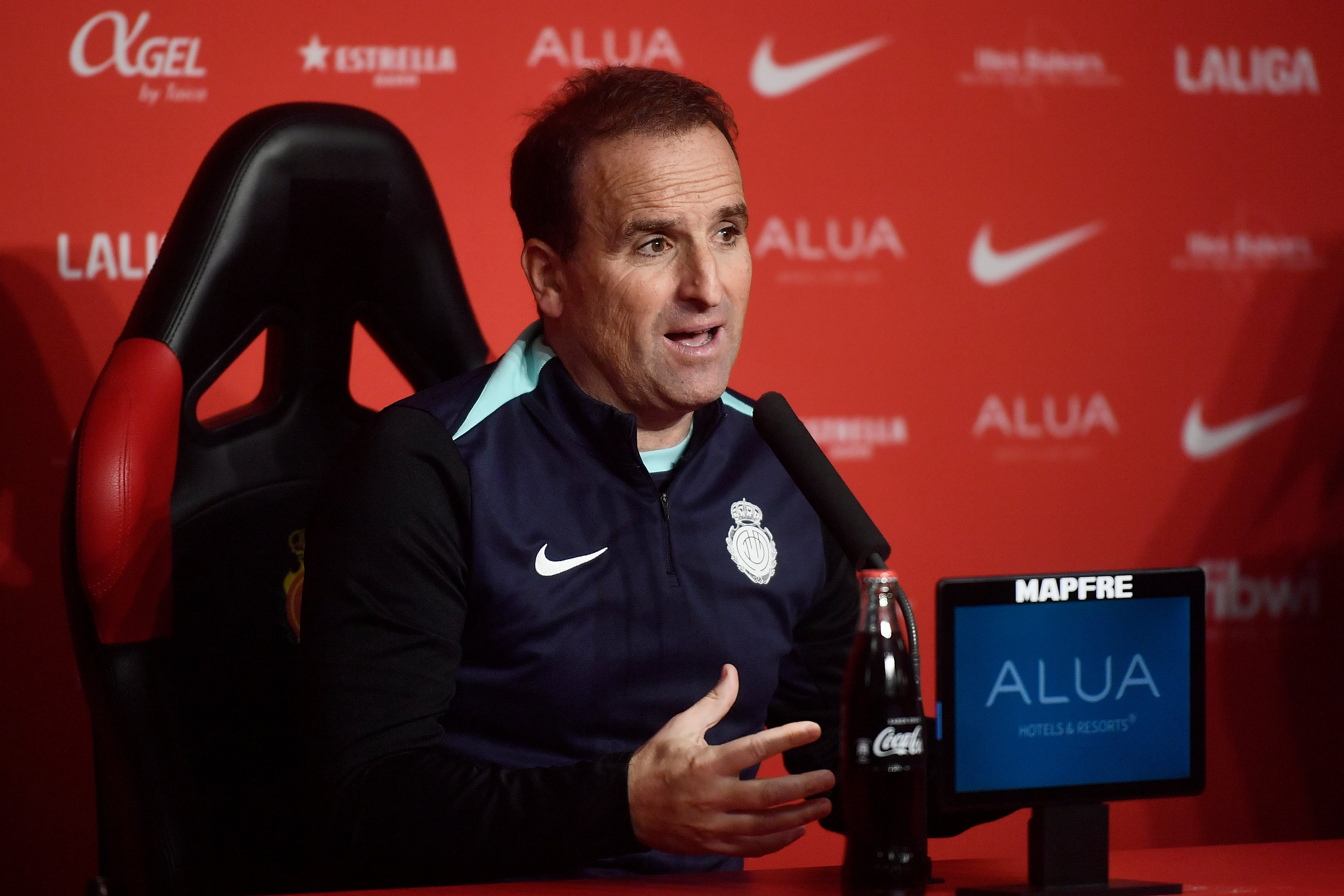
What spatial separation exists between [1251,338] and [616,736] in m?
2.01

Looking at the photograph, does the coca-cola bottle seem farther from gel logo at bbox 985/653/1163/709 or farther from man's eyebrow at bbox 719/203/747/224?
man's eyebrow at bbox 719/203/747/224

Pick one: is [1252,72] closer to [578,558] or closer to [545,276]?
[545,276]

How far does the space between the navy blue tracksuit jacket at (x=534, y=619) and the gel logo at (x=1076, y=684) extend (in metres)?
0.36

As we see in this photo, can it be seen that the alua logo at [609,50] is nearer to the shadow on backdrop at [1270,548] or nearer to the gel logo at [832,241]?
the gel logo at [832,241]

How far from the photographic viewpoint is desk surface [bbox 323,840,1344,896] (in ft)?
3.42

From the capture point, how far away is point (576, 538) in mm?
1516

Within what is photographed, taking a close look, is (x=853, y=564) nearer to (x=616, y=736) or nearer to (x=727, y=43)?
(x=616, y=736)

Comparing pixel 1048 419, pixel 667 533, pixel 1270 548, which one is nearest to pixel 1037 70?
pixel 1048 419

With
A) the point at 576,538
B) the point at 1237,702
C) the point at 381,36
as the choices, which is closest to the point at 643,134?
the point at 576,538

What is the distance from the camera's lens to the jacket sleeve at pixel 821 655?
1715 millimetres

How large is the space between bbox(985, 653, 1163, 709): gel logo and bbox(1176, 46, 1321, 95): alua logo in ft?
7.20

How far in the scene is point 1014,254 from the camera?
9.18ft

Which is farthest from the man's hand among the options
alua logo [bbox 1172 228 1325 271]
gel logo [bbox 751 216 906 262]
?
alua logo [bbox 1172 228 1325 271]

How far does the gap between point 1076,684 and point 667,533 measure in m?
0.64
